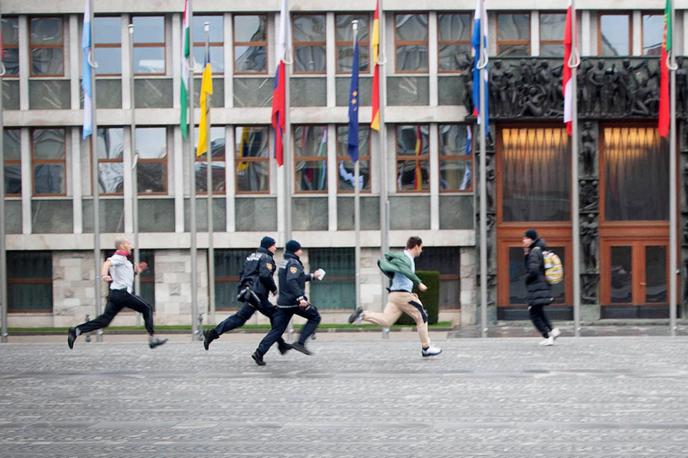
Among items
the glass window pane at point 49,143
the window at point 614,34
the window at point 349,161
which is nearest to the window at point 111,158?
the glass window pane at point 49,143

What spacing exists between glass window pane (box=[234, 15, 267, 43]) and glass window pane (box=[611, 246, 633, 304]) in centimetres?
1204

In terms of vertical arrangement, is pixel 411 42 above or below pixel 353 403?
above

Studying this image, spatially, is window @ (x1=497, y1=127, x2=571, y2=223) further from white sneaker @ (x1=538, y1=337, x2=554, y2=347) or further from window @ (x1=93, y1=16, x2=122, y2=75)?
white sneaker @ (x1=538, y1=337, x2=554, y2=347)

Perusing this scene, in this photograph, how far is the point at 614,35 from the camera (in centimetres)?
3866

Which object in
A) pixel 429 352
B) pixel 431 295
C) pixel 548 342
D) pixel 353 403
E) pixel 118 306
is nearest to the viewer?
pixel 353 403

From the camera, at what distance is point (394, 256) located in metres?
19.7

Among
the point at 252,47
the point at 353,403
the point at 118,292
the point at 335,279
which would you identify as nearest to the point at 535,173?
the point at 335,279

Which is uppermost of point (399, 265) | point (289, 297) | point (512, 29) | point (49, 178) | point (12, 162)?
point (512, 29)

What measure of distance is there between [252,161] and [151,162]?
305 centimetres

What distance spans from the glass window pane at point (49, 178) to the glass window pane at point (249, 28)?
6.62m

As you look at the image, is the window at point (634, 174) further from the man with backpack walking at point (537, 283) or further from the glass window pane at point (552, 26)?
the man with backpack walking at point (537, 283)

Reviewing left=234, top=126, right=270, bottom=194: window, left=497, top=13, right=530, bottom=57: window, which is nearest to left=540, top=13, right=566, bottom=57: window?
left=497, top=13, right=530, bottom=57: window

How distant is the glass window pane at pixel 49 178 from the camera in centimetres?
3997

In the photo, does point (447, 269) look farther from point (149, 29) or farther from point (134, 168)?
point (149, 29)
